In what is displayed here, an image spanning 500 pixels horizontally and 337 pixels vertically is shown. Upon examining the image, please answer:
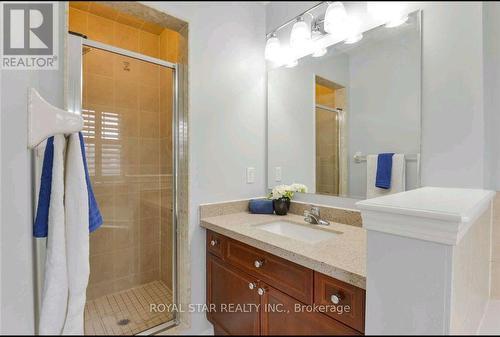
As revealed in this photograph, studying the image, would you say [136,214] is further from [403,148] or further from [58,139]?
[403,148]

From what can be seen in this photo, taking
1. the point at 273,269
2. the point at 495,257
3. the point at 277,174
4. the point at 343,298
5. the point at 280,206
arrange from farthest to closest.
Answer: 1. the point at 277,174
2. the point at 280,206
3. the point at 273,269
4. the point at 495,257
5. the point at 343,298

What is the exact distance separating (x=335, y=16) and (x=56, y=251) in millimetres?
1294

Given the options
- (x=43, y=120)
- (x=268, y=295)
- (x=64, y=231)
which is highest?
(x=43, y=120)

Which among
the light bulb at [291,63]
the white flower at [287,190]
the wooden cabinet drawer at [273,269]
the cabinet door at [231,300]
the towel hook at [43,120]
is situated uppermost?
the light bulb at [291,63]

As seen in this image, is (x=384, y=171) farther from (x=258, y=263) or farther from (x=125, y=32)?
(x=125, y=32)

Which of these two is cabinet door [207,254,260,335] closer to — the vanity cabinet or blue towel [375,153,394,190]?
the vanity cabinet

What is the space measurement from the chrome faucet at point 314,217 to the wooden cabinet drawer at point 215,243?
1.45ft

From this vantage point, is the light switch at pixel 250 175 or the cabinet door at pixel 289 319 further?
the light switch at pixel 250 175

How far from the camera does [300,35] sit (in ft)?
4.22

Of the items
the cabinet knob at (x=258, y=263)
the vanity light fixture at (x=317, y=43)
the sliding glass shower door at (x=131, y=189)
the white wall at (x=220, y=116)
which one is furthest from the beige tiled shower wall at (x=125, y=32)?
the cabinet knob at (x=258, y=263)

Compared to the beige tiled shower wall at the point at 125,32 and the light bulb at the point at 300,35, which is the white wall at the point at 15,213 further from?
the light bulb at the point at 300,35

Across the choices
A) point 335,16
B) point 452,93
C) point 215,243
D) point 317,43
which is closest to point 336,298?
point 215,243

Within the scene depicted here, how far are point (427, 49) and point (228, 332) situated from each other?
1.49m

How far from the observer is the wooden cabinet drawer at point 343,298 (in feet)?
2.26
